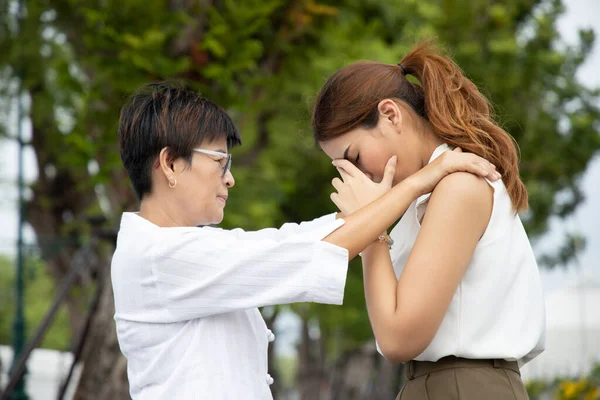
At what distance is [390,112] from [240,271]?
664 mm

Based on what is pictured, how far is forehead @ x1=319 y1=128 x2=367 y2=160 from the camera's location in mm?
2713

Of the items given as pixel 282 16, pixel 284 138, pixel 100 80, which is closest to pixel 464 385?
pixel 100 80

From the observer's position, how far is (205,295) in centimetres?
254

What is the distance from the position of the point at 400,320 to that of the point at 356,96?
28.9 inches

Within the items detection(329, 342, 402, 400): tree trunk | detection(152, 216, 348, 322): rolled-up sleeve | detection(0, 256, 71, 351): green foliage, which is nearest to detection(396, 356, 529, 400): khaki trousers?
detection(152, 216, 348, 322): rolled-up sleeve

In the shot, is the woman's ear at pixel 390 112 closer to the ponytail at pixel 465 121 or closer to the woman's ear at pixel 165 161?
the ponytail at pixel 465 121

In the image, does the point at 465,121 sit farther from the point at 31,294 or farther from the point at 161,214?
the point at 31,294

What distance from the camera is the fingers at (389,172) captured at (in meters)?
2.64

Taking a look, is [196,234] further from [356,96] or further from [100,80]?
[100,80]

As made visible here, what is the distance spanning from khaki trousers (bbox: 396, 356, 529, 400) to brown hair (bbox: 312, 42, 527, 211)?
1.53 feet

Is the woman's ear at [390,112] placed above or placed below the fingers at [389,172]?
above

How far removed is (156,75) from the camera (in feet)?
26.1

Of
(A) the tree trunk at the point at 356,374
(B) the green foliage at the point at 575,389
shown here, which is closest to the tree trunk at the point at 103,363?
(B) the green foliage at the point at 575,389

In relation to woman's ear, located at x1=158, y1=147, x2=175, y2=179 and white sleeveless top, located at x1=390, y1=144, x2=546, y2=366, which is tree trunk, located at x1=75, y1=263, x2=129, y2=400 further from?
white sleeveless top, located at x1=390, y1=144, x2=546, y2=366
